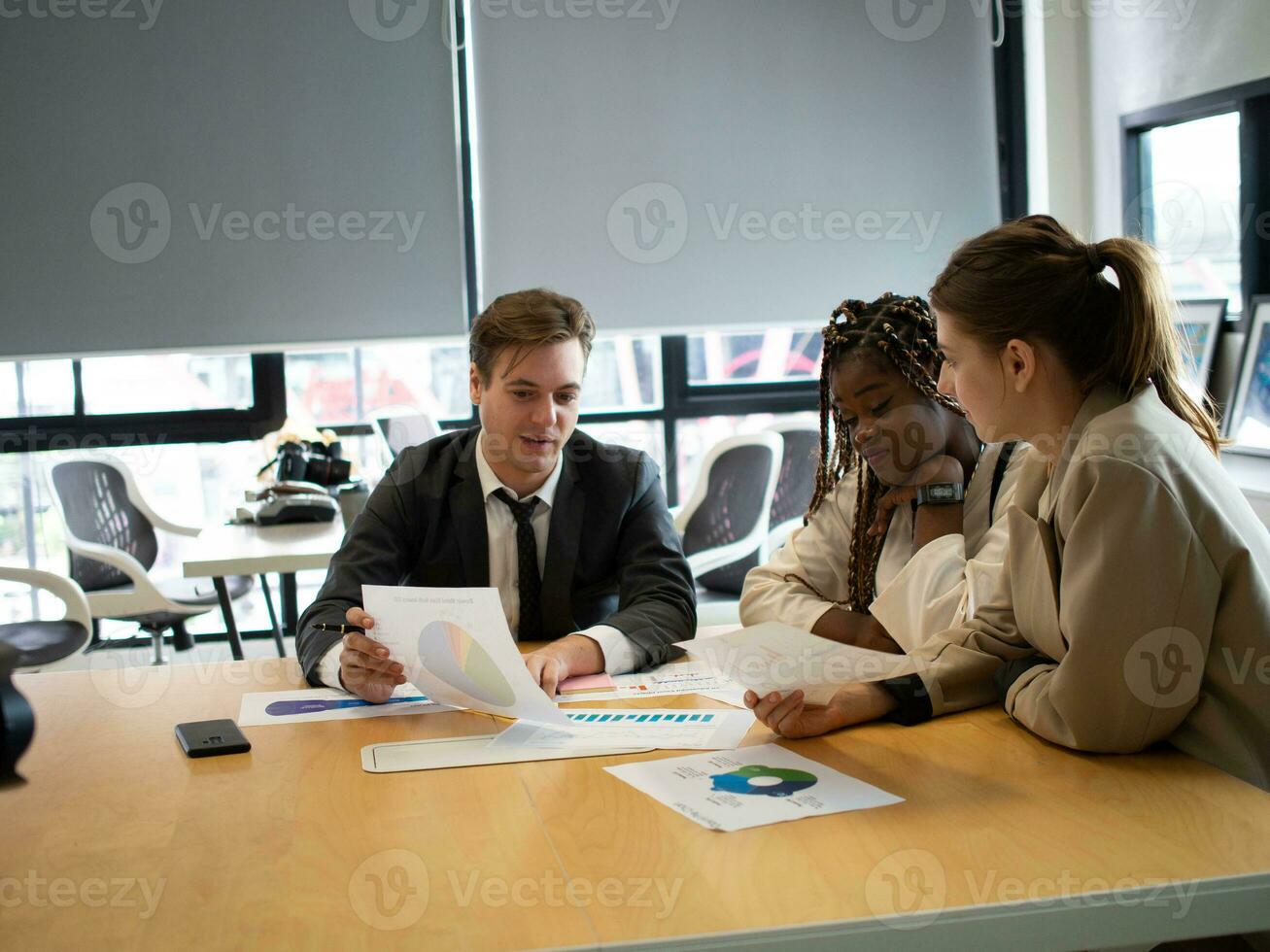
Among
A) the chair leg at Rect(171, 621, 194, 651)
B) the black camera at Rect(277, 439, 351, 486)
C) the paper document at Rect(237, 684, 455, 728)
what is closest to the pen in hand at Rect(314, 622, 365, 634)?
the paper document at Rect(237, 684, 455, 728)

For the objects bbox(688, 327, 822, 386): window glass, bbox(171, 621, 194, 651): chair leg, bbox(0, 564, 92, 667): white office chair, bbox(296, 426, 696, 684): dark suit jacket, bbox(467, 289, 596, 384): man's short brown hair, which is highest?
bbox(688, 327, 822, 386): window glass

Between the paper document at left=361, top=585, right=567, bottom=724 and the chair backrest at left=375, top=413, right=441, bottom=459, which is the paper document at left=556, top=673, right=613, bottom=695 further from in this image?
the chair backrest at left=375, top=413, right=441, bottom=459

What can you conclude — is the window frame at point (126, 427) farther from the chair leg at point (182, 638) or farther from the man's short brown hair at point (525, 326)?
the man's short brown hair at point (525, 326)

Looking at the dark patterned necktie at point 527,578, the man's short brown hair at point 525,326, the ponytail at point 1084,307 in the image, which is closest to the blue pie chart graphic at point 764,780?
the ponytail at point 1084,307

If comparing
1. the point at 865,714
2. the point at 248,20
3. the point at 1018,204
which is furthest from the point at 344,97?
the point at 865,714

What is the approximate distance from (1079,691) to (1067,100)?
13.9 ft

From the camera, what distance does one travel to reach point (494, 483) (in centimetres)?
226

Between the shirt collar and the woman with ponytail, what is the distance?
0.82 m

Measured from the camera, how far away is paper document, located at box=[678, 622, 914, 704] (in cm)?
151

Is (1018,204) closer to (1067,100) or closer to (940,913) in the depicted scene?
(1067,100)

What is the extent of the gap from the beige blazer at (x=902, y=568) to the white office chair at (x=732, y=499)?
79.9 inches

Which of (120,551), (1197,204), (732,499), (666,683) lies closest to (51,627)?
(120,551)

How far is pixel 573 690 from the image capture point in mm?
1835

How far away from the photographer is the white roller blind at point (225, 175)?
186 inches
